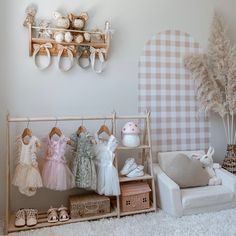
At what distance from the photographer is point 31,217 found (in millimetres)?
2172

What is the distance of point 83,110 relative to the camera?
8.44ft

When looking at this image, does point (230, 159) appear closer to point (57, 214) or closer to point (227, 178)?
point (227, 178)

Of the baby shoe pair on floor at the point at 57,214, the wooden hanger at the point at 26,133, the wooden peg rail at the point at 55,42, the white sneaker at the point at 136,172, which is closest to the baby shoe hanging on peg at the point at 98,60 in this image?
the wooden peg rail at the point at 55,42

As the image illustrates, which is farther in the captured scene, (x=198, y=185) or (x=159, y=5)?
(x=159, y=5)

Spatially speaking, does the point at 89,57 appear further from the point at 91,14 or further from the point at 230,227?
the point at 230,227

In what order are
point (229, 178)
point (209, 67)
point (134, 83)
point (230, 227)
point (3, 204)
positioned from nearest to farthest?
point (230, 227)
point (3, 204)
point (229, 178)
point (134, 83)
point (209, 67)

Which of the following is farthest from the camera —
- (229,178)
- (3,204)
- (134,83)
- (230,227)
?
(134,83)

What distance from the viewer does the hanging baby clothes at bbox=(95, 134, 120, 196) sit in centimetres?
228

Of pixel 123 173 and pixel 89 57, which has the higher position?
pixel 89 57

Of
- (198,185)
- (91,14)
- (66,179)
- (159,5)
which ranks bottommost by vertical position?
(198,185)

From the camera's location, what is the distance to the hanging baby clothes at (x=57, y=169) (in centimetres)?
217

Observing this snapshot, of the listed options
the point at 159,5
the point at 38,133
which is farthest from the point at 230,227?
the point at 159,5

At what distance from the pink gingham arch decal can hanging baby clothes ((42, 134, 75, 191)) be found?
3.19 feet

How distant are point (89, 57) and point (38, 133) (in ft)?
2.80
